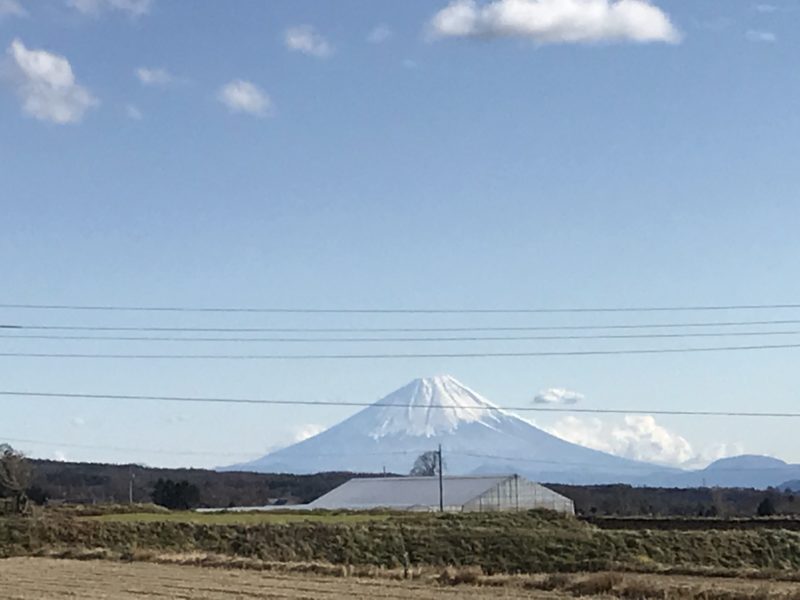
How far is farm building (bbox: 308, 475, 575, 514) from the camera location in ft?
252

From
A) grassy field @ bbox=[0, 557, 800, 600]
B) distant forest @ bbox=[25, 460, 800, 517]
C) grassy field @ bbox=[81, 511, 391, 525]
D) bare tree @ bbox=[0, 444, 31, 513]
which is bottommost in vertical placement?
grassy field @ bbox=[0, 557, 800, 600]

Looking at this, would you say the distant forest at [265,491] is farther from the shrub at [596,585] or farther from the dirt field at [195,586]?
the shrub at [596,585]

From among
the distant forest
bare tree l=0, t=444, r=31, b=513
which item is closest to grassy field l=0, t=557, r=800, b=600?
bare tree l=0, t=444, r=31, b=513

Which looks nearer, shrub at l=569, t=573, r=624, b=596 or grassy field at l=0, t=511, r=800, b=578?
shrub at l=569, t=573, r=624, b=596

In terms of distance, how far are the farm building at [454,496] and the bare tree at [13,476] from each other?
20.1 metres

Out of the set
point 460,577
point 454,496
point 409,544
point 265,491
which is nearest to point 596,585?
point 460,577

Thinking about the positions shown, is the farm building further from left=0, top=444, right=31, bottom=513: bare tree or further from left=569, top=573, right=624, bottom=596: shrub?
left=569, top=573, right=624, bottom=596: shrub

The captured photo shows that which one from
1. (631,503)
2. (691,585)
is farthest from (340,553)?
(631,503)

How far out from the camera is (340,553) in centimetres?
4203

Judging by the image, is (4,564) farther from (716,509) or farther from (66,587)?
(716,509)

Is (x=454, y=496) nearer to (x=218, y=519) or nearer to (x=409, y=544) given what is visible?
(x=218, y=519)

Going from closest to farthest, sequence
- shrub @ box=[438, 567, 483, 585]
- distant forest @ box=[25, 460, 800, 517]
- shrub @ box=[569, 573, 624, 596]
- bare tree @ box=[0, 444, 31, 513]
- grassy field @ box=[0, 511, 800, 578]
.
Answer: shrub @ box=[569, 573, 624, 596], shrub @ box=[438, 567, 483, 585], grassy field @ box=[0, 511, 800, 578], bare tree @ box=[0, 444, 31, 513], distant forest @ box=[25, 460, 800, 517]

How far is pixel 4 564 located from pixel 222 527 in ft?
37.4

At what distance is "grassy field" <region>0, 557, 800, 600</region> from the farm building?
1706 inches
